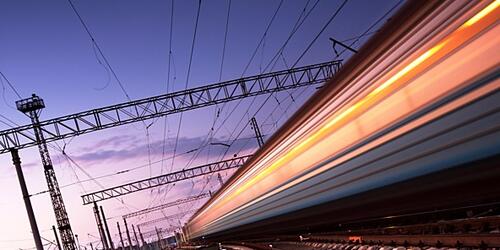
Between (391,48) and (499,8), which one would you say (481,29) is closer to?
(499,8)

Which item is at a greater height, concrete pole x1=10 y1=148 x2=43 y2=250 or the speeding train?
concrete pole x1=10 y1=148 x2=43 y2=250

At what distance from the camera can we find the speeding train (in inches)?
114

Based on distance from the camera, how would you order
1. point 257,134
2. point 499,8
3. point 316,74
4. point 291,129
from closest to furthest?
point 499,8 → point 291,129 → point 316,74 → point 257,134

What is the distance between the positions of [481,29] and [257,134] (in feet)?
91.7

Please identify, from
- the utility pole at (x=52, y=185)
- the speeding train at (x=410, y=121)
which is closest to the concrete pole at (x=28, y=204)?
the utility pole at (x=52, y=185)

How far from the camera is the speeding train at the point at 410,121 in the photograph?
290 cm

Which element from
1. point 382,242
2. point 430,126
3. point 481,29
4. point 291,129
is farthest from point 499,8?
point 382,242

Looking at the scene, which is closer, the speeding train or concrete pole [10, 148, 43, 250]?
the speeding train

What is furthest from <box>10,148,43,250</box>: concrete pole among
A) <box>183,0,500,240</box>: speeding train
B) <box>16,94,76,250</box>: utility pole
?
<box>183,0,500,240</box>: speeding train

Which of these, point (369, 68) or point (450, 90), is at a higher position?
point (369, 68)

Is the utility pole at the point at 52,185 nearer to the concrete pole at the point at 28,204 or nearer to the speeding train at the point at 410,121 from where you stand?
the concrete pole at the point at 28,204

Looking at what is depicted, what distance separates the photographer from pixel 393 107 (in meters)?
3.77

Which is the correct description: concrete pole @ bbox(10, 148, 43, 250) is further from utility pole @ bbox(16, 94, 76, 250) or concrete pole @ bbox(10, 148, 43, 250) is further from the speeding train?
the speeding train

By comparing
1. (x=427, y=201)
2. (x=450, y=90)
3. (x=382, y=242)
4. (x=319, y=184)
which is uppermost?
(x=450, y=90)
